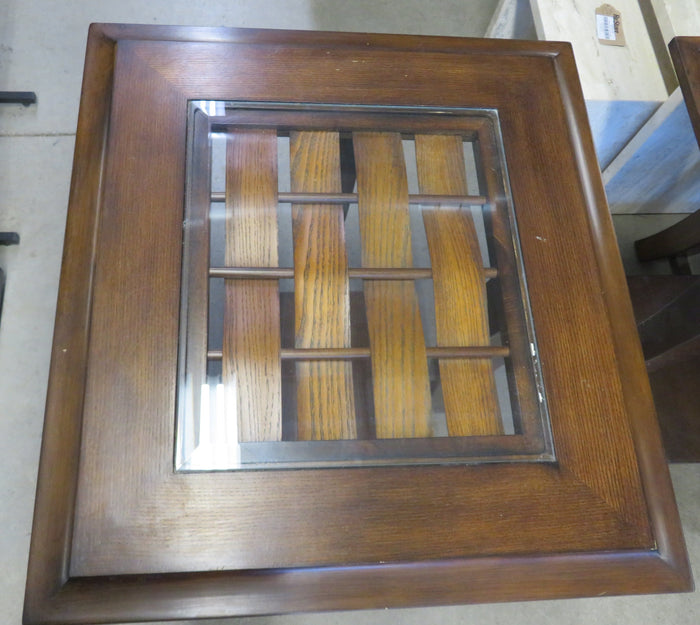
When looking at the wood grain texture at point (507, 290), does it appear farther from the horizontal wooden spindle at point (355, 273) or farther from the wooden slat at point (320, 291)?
the wooden slat at point (320, 291)

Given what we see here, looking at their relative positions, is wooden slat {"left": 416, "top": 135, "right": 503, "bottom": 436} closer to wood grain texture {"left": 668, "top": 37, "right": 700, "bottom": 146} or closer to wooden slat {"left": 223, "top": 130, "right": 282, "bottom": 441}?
wooden slat {"left": 223, "top": 130, "right": 282, "bottom": 441}

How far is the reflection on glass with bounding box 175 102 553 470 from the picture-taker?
48cm

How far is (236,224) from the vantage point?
54 centimetres

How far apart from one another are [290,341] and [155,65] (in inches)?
12.9

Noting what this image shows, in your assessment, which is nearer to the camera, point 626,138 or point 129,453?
point 129,453

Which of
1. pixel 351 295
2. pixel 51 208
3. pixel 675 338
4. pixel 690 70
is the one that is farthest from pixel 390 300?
pixel 51 208

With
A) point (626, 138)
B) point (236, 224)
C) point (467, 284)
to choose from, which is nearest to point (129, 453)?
point (236, 224)

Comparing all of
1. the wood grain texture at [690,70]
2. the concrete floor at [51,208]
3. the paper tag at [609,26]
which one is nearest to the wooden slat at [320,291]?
the wood grain texture at [690,70]

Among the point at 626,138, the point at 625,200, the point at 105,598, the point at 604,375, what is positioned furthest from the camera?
the point at 625,200

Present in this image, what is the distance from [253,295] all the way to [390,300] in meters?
0.14

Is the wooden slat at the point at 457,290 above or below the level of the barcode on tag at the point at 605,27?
below

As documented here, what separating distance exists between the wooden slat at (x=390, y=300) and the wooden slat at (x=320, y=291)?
27mm

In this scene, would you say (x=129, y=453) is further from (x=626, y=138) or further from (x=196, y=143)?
(x=626, y=138)

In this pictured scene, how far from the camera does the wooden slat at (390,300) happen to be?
0.50m
